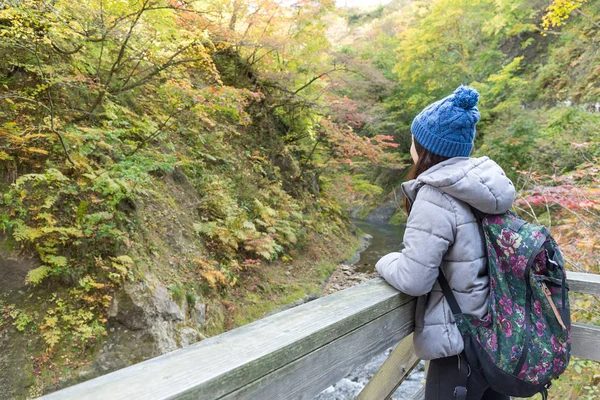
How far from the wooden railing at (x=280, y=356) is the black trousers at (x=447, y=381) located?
220mm

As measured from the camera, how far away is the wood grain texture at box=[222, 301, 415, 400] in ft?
3.03

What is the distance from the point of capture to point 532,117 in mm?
13789

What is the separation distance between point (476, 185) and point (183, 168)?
7452 millimetres

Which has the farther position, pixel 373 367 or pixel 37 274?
pixel 373 367

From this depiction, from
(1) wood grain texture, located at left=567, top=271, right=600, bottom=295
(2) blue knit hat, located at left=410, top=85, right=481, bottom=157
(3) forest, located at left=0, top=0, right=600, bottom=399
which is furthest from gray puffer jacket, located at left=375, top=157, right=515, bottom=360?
(3) forest, located at left=0, top=0, right=600, bottom=399

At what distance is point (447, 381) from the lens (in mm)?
1495

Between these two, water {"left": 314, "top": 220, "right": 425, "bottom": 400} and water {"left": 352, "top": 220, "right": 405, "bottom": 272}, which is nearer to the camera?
water {"left": 314, "top": 220, "right": 425, "bottom": 400}

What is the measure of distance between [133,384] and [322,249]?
11373 millimetres

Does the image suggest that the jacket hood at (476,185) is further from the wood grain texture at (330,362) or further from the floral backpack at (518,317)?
the wood grain texture at (330,362)

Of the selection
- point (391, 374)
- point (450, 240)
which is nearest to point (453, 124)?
point (450, 240)

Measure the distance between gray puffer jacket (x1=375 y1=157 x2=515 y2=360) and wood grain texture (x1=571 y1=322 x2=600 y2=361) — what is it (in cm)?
101

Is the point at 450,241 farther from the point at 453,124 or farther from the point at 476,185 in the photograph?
the point at 453,124

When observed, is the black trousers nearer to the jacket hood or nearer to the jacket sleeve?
the jacket sleeve

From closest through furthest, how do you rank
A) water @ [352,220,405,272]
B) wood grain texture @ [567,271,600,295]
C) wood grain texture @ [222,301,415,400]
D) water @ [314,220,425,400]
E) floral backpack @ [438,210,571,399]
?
wood grain texture @ [222,301,415,400]
floral backpack @ [438,210,571,399]
wood grain texture @ [567,271,600,295]
water @ [314,220,425,400]
water @ [352,220,405,272]
